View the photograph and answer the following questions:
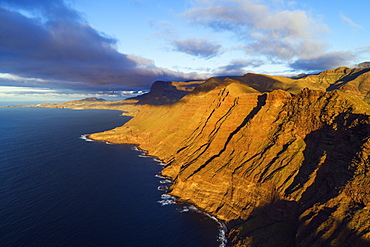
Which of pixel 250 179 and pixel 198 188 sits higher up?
pixel 250 179

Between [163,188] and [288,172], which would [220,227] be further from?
[163,188]

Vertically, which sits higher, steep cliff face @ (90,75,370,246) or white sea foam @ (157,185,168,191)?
steep cliff face @ (90,75,370,246)

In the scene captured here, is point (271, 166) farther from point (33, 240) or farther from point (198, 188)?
point (33, 240)

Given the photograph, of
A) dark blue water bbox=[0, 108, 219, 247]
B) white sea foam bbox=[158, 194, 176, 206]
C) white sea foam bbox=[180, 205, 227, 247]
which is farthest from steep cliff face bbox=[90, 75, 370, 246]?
dark blue water bbox=[0, 108, 219, 247]

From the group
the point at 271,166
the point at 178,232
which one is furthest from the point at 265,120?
the point at 178,232

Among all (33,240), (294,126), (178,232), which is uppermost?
(294,126)

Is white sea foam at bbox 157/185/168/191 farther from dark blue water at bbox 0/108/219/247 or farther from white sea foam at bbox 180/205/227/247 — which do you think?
white sea foam at bbox 180/205/227/247

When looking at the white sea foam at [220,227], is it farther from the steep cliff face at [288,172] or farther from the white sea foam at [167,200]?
the white sea foam at [167,200]

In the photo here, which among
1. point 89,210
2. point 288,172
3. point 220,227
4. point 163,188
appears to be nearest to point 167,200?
point 163,188

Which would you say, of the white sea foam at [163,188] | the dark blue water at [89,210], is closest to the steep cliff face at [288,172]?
the white sea foam at [163,188]
